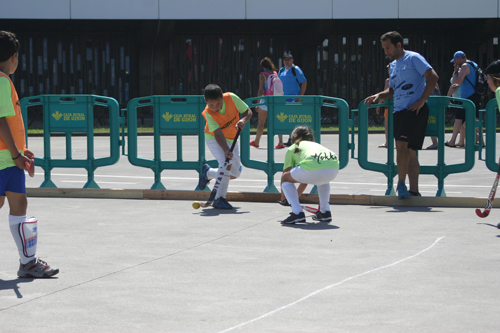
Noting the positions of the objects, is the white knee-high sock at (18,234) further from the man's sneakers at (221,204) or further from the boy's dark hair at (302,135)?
the man's sneakers at (221,204)

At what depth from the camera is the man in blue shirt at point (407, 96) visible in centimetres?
855

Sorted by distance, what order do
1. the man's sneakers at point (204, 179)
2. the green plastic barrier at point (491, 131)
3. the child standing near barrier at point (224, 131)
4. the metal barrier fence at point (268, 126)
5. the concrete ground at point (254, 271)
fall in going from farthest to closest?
the metal barrier fence at point (268, 126), the man's sneakers at point (204, 179), the green plastic barrier at point (491, 131), the child standing near barrier at point (224, 131), the concrete ground at point (254, 271)

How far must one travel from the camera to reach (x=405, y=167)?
8836 millimetres

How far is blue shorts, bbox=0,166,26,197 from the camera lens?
5.14m

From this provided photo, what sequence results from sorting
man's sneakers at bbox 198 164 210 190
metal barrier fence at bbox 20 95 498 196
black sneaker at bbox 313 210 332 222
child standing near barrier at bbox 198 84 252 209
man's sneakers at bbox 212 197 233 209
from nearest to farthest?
black sneaker at bbox 313 210 332 222
child standing near barrier at bbox 198 84 252 209
man's sneakers at bbox 212 197 233 209
man's sneakers at bbox 198 164 210 190
metal barrier fence at bbox 20 95 498 196

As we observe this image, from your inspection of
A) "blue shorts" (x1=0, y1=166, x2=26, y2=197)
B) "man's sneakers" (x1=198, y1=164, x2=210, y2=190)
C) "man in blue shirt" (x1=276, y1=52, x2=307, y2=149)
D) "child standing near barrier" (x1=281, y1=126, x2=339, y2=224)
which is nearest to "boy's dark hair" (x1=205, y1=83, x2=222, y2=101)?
"man's sneakers" (x1=198, y1=164, x2=210, y2=190)

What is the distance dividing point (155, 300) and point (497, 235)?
3.64 meters

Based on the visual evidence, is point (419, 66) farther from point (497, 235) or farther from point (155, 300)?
point (155, 300)

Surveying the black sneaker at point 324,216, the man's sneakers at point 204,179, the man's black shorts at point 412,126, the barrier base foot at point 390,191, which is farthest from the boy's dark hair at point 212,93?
the barrier base foot at point 390,191

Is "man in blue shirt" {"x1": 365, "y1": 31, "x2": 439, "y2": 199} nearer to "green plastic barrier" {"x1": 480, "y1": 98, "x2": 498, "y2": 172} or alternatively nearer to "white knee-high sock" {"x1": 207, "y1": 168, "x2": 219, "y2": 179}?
"green plastic barrier" {"x1": 480, "y1": 98, "x2": 498, "y2": 172}

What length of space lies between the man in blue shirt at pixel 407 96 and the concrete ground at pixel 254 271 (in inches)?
27.4

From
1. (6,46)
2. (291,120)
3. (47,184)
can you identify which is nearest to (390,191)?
(291,120)
